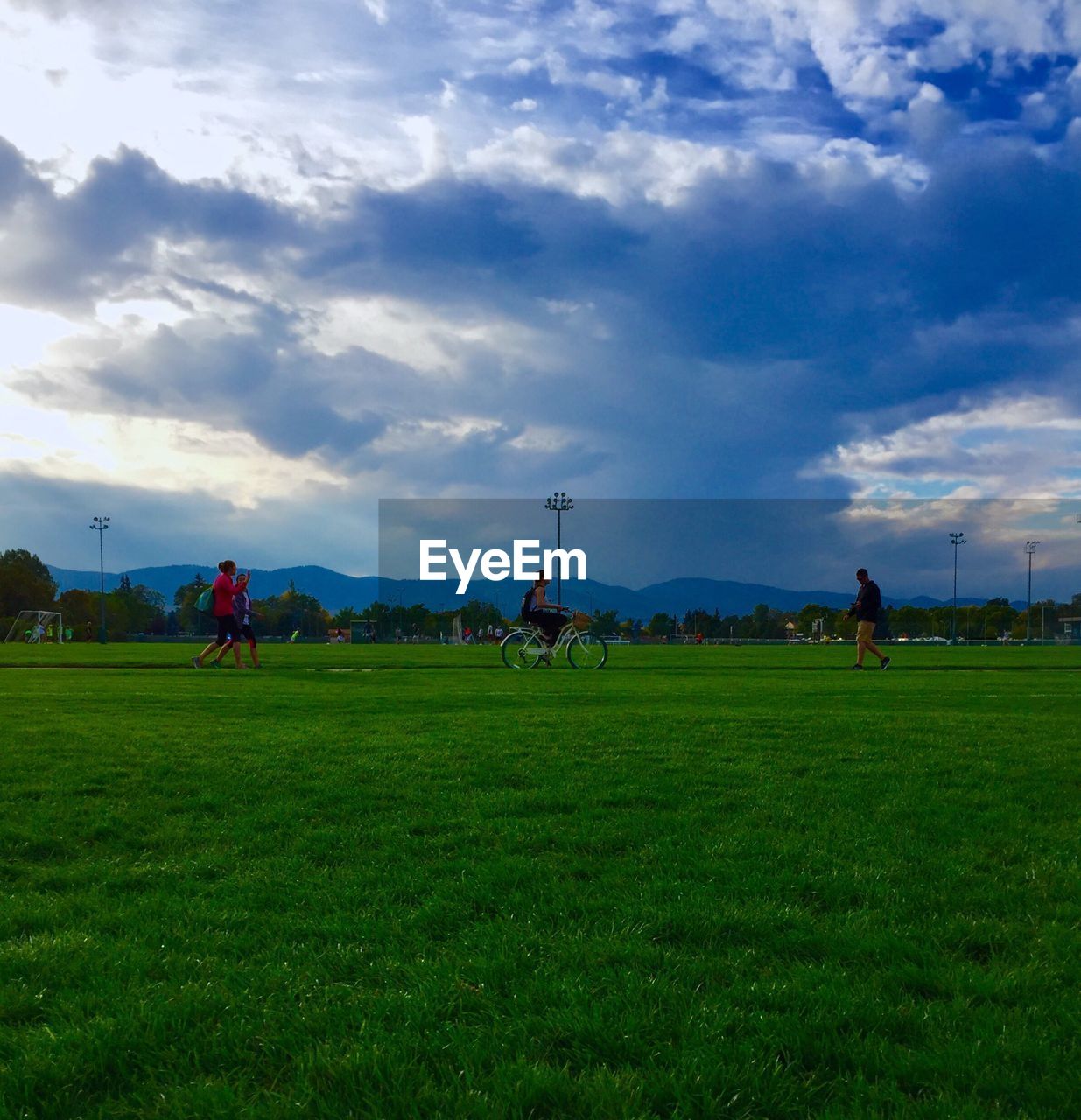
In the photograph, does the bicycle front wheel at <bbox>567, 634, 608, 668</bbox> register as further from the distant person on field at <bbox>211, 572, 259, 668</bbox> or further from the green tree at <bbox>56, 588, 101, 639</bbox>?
the green tree at <bbox>56, 588, 101, 639</bbox>

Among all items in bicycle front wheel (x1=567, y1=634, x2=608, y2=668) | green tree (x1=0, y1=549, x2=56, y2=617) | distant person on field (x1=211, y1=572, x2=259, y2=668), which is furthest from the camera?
green tree (x1=0, y1=549, x2=56, y2=617)

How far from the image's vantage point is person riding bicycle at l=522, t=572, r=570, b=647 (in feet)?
73.1

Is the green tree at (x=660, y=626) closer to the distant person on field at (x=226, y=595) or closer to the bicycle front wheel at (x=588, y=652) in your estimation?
the bicycle front wheel at (x=588, y=652)

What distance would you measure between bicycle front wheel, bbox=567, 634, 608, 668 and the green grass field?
14.9 m

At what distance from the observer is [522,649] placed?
76.9 feet

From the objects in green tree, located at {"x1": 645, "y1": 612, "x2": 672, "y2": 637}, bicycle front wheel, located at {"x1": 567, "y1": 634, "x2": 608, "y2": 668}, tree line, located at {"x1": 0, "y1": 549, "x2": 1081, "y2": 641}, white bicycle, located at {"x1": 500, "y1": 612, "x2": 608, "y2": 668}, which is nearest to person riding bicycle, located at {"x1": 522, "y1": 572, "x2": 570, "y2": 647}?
white bicycle, located at {"x1": 500, "y1": 612, "x2": 608, "y2": 668}

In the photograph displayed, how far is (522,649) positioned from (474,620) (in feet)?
483

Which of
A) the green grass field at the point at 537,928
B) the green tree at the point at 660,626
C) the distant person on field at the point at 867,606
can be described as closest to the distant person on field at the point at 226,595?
the green grass field at the point at 537,928

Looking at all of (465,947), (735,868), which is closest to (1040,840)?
(735,868)

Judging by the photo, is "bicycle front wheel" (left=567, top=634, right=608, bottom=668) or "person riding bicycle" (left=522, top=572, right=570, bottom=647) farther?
"bicycle front wheel" (left=567, top=634, right=608, bottom=668)

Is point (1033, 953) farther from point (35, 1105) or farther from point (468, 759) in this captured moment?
point (468, 759)

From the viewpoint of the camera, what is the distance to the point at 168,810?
20.4 feet

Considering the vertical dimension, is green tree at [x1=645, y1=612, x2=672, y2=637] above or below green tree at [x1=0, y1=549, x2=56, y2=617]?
below

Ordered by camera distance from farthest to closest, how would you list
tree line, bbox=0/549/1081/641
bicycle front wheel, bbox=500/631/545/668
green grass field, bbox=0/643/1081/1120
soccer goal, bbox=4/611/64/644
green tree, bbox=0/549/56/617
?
tree line, bbox=0/549/1081/641, green tree, bbox=0/549/56/617, soccer goal, bbox=4/611/64/644, bicycle front wheel, bbox=500/631/545/668, green grass field, bbox=0/643/1081/1120
